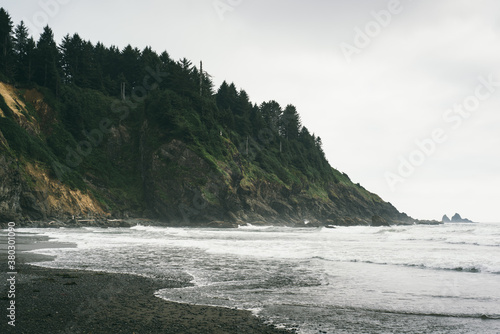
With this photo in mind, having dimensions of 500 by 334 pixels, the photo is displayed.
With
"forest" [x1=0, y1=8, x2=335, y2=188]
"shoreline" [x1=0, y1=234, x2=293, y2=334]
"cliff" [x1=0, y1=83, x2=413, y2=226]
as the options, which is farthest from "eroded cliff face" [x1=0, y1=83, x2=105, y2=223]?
"shoreline" [x1=0, y1=234, x2=293, y2=334]

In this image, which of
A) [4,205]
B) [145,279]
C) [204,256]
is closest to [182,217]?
[4,205]

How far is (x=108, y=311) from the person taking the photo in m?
7.23

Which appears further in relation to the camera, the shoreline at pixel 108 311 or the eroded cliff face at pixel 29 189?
the eroded cliff face at pixel 29 189

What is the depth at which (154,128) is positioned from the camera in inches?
2692

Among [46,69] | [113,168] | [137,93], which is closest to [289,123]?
[137,93]

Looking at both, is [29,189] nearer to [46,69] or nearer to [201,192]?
[201,192]

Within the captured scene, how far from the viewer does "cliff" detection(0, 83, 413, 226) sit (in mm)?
46219

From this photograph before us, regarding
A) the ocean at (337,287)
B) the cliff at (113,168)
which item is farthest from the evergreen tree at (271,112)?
the ocean at (337,287)

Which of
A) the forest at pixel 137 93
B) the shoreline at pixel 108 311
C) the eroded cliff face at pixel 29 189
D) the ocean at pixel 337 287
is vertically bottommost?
the ocean at pixel 337 287

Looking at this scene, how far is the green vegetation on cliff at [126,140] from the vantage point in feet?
171

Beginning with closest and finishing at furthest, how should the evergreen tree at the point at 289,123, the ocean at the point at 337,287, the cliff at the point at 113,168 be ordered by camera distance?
1. the ocean at the point at 337,287
2. the cliff at the point at 113,168
3. the evergreen tree at the point at 289,123

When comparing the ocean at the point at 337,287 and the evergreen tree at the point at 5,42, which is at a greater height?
the evergreen tree at the point at 5,42

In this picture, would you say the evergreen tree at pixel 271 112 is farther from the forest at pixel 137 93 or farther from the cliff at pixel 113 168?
the cliff at pixel 113 168

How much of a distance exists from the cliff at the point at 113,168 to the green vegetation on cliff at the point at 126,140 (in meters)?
0.20
